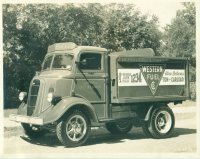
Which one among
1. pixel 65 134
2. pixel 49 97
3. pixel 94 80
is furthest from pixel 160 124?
pixel 49 97

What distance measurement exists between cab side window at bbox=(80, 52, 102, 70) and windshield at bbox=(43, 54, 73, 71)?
240 mm

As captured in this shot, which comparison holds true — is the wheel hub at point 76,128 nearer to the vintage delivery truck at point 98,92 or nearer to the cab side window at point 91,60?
the vintage delivery truck at point 98,92

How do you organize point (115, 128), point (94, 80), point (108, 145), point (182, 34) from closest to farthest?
point (108, 145) < point (94, 80) < point (182, 34) < point (115, 128)

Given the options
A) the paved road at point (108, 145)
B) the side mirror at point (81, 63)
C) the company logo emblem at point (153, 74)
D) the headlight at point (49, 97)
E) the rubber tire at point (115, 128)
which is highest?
the side mirror at point (81, 63)

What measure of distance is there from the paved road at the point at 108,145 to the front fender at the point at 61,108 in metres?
0.57

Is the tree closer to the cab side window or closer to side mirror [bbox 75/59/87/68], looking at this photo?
the cab side window

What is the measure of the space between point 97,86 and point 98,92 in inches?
4.5

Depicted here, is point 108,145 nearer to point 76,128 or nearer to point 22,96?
point 76,128

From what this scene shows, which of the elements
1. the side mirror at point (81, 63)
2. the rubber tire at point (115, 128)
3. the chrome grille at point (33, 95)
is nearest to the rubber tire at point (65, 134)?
the chrome grille at point (33, 95)

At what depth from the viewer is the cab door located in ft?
32.6

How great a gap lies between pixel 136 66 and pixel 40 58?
215cm

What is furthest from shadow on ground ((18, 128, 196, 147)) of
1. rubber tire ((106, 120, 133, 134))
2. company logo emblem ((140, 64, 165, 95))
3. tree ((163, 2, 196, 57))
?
tree ((163, 2, 196, 57))

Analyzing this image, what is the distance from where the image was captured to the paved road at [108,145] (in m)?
9.43

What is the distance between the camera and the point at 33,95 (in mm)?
10055
